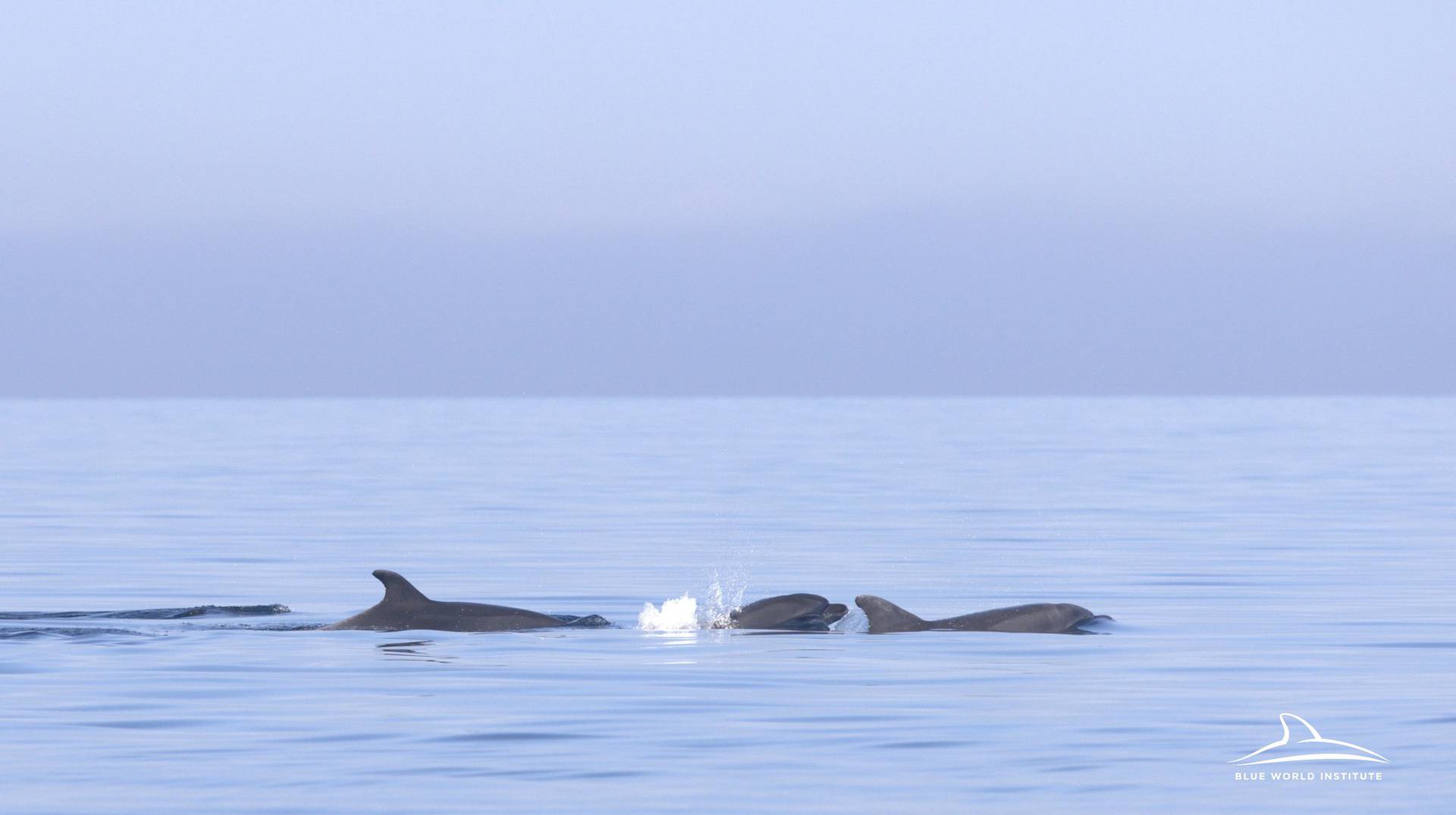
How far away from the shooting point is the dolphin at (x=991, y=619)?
2359cm

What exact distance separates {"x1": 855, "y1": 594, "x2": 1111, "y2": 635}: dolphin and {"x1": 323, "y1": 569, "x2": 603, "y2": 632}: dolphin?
11.8 ft

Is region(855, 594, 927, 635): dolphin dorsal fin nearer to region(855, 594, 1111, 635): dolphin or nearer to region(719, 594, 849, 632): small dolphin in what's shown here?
region(855, 594, 1111, 635): dolphin

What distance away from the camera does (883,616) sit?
2359 centimetres

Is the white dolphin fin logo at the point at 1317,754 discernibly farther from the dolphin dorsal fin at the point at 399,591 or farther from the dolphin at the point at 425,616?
the dolphin dorsal fin at the point at 399,591

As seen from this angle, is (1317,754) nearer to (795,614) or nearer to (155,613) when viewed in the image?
(795,614)

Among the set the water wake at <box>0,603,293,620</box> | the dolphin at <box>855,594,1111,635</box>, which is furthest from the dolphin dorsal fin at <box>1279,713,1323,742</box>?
the water wake at <box>0,603,293,620</box>

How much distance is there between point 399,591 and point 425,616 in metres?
0.42

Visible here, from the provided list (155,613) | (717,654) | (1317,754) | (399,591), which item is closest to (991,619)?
(717,654)

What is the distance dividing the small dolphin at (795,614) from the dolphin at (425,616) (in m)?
2.32

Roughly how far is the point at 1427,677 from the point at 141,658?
12.4 meters

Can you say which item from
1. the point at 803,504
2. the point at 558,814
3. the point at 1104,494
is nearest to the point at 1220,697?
the point at 558,814

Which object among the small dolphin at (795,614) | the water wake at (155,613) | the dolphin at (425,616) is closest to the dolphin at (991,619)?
the small dolphin at (795,614)

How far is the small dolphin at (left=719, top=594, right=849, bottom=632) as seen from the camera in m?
24.2

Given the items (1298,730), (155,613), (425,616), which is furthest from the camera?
(155,613)
